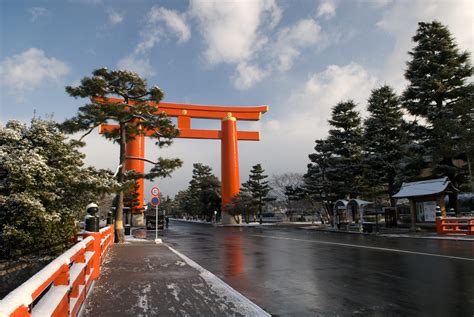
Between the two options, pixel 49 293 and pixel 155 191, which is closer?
pixel 49 293

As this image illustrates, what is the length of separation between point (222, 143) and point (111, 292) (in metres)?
37.9

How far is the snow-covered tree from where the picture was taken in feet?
39.4

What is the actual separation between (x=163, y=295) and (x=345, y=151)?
27.4 m

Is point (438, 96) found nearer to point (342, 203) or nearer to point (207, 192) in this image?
point (342, 203)

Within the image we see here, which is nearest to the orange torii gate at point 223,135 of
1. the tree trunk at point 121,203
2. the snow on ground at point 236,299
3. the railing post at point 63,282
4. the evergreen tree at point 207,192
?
the evergreen tree at point 207,192

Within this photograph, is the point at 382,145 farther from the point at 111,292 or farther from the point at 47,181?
the point at 111,292

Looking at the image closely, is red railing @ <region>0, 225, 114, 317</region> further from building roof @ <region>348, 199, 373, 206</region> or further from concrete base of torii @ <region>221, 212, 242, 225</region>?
concrete base of torii @ <region>221, 212, 242, 225</region>

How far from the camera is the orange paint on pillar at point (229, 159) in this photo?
4206 cm

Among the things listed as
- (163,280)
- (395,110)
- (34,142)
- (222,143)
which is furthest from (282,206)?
(163,280)

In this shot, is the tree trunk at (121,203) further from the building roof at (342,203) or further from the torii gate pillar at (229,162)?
the torii gate pillar at (229,162)

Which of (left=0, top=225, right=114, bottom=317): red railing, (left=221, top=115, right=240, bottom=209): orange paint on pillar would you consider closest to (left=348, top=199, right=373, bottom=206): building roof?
(left=221, top=115, right=240, bottom=209): orange paint on pillar

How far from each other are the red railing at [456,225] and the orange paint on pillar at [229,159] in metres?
26.6

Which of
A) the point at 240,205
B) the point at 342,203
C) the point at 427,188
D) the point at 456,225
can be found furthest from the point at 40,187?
the point at 240,205

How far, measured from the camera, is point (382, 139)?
2802cm
